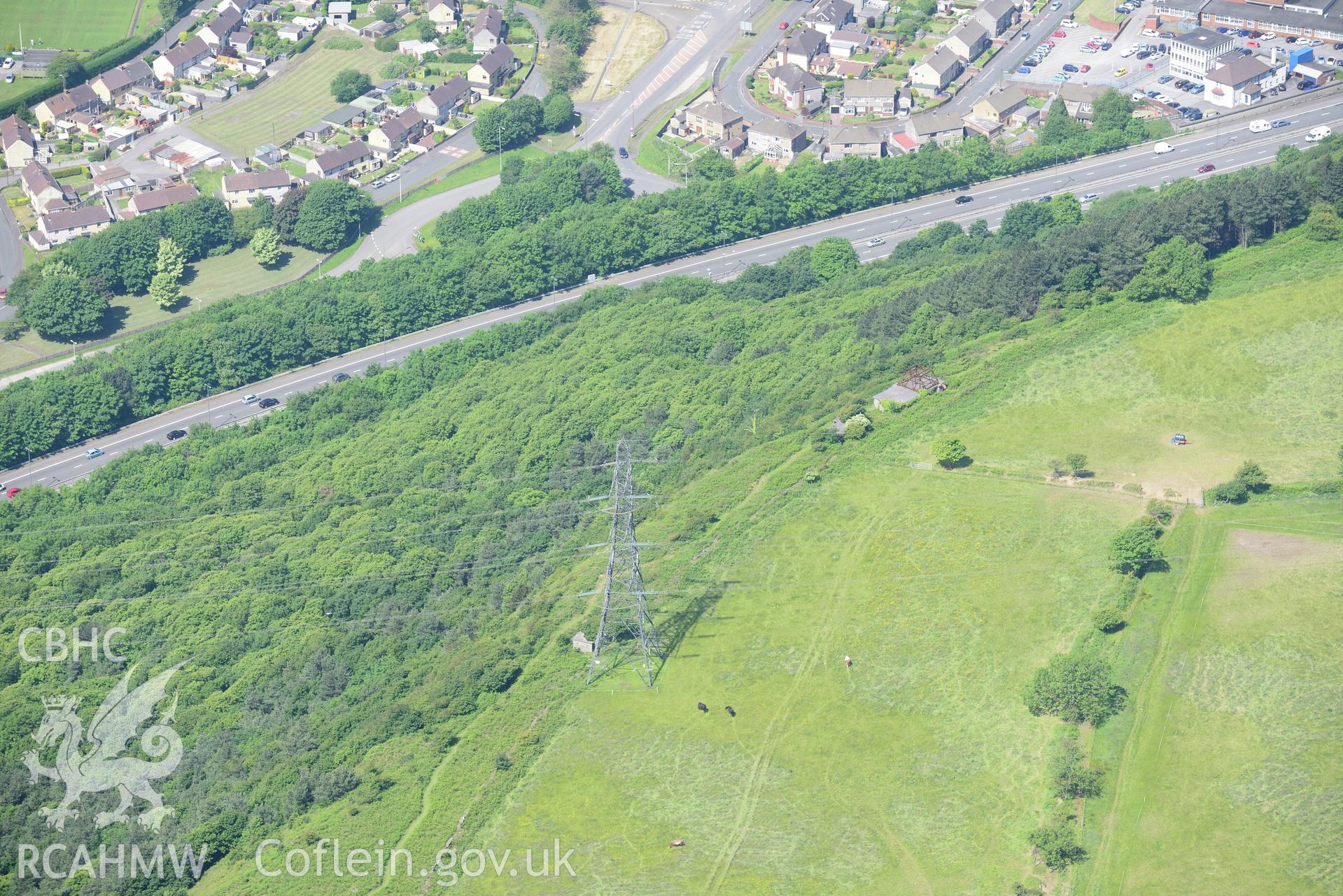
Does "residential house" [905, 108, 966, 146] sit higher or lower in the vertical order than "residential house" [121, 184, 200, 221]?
lower

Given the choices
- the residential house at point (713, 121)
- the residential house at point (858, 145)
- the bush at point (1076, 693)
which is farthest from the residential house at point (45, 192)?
the bush at point (1076, 693)

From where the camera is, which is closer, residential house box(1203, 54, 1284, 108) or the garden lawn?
the garden lawn

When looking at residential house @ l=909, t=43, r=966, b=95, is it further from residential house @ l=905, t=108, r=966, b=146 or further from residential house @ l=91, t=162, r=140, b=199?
residential house @ l=91, t=162, r=140, b=199

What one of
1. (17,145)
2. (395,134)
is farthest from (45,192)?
(395,134)

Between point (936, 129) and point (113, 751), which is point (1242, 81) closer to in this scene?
point (936, 129)

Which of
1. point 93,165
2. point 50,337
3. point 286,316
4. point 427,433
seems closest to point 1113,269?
point 427,433

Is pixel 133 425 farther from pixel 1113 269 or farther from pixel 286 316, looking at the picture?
pixel 1113 269

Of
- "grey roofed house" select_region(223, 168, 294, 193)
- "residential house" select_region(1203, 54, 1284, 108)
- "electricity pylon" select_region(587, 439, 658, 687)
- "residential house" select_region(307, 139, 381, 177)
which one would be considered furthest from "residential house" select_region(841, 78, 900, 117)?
"electricity pylon" select_region(587, 439, 658, 687)
